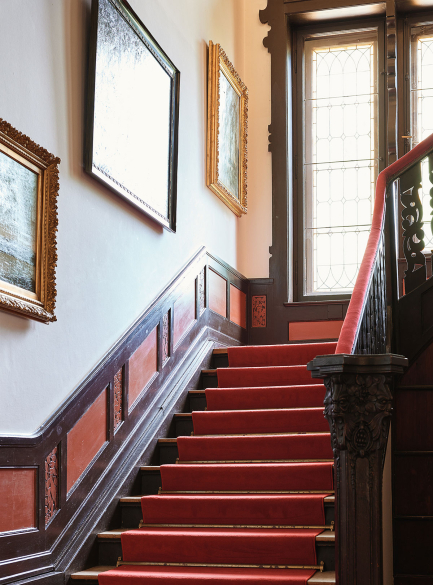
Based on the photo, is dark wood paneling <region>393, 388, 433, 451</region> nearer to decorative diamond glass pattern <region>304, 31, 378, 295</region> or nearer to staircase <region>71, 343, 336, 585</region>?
staircase <region>71, 343, 336, 585</region>

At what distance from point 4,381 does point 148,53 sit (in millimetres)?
2813

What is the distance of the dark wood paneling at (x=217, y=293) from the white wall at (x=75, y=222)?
0.41 metres

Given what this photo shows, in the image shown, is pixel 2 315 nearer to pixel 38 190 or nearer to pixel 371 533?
pixel 38 190

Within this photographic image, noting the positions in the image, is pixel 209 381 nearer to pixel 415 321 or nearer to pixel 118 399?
pixel 118 399

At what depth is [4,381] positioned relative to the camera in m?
3.27

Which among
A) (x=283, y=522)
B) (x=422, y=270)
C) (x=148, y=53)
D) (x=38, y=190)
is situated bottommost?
(x=283, y=522)

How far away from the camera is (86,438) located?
4.02 meters

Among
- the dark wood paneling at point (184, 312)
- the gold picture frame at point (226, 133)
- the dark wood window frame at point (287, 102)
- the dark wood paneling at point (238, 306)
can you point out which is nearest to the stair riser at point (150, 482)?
the dark wood paneling at point (184, 312)

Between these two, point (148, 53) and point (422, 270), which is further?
point (148, 53)

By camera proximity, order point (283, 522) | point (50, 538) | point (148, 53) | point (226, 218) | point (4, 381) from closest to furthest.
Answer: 1. point (4, 381)
2. point (50, 538)
3. point (283, 522)
4. point (148, 53)
5. point (226, 218)

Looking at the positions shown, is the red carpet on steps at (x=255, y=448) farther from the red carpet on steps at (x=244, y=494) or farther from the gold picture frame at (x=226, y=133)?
the gold picture frame at (x=226, y=133)

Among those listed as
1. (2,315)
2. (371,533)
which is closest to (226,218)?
(2,315)

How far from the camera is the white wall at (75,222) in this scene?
3.44 metres

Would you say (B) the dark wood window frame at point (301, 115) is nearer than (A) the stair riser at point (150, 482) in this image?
No
